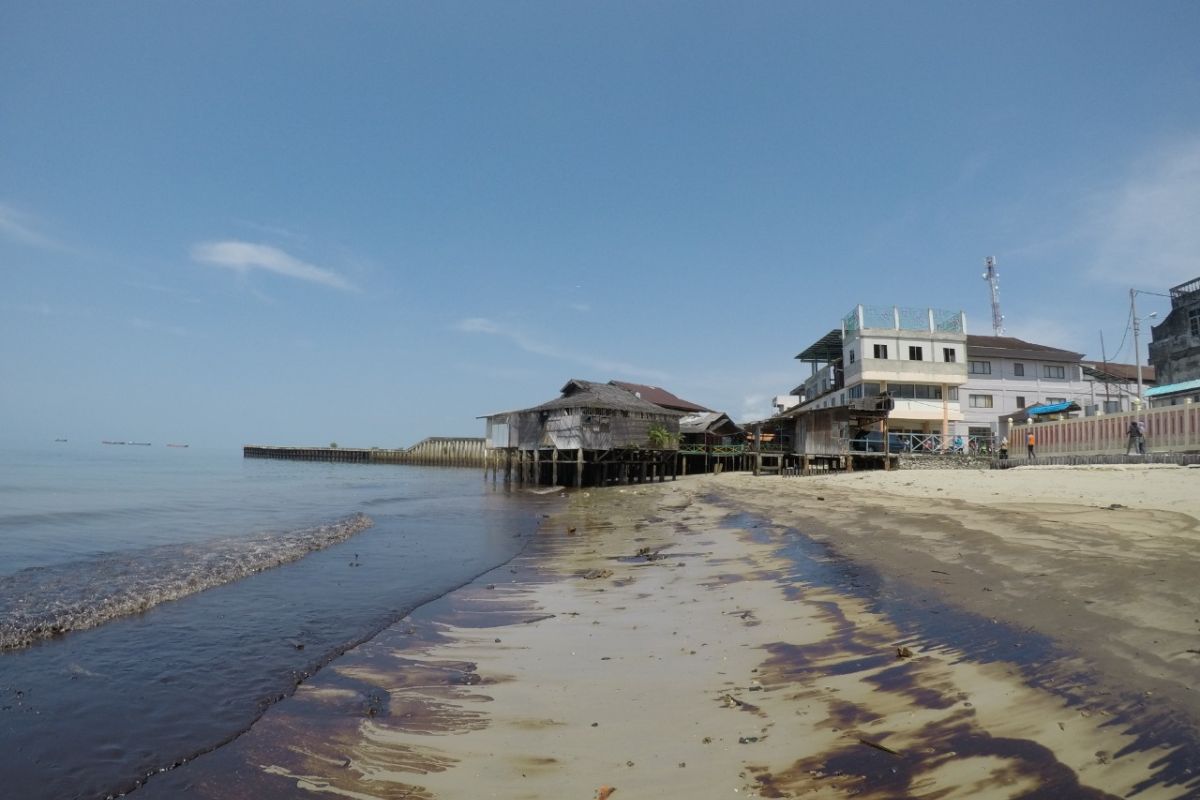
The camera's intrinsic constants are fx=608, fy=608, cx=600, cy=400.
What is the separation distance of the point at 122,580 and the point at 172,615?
130 inches

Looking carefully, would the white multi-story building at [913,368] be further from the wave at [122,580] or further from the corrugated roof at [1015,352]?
the wave at [122,580]

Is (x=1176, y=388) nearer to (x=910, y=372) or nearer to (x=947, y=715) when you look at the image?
(x=910, y=372)

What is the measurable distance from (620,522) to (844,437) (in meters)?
16.8

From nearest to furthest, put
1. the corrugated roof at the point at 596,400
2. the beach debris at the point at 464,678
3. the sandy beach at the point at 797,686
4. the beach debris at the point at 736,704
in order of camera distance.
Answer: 1. the sandy beach at the point at 797,686
2. the beach debris at the point at 736,704
3. the beach debris at the point at 464,678
4. the corrugated roof at the point at 596,400

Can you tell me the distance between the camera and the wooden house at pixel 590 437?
3978 centimetres

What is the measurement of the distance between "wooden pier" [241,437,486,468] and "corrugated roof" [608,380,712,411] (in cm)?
2108

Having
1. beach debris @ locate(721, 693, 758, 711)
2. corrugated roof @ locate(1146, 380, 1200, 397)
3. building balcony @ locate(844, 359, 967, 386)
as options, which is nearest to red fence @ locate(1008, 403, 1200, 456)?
corrugated roof @ locate(1146, 380, 1200, 397)

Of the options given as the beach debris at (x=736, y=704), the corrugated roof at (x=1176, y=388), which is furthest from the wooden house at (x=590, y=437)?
the beach debris at (x=736, y=704)

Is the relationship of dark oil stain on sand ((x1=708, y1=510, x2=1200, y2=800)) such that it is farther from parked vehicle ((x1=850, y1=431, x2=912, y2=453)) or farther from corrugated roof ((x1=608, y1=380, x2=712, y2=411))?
corrugated roof ((x1=608, y1=380, x2=712, y2=411))

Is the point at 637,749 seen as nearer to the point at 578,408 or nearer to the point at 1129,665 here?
the point at 1129,665

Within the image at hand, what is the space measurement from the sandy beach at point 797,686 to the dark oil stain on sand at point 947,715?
0.8 inches

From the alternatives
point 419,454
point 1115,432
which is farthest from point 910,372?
point 419,454

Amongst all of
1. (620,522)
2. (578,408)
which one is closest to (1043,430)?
(620,522)

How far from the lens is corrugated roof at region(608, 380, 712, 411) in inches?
2379
